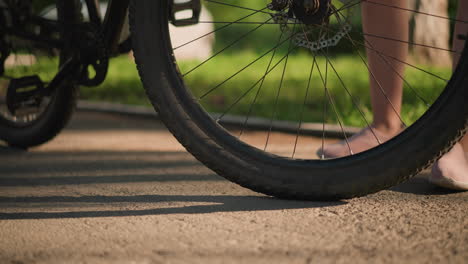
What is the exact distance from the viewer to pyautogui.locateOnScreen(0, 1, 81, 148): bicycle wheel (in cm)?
285

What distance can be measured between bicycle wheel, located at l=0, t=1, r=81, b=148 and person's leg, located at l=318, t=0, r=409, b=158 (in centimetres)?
126

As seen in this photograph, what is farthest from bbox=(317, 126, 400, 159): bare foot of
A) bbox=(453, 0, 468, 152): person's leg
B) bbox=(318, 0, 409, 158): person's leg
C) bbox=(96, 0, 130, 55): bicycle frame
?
bbox=(96, 0, 130, 55): bicycle frame

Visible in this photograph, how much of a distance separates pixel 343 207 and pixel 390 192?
34cm

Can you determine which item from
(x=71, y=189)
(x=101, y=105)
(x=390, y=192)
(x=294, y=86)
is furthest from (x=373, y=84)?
(x=294, y=86)

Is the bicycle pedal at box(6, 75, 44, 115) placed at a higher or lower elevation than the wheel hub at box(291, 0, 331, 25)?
lower

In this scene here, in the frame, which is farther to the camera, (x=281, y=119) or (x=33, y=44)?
(x=281, y=119)

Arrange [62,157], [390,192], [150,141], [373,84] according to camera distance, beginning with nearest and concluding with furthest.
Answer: [390,192]
[373,84]
[62,157]
[150,141]

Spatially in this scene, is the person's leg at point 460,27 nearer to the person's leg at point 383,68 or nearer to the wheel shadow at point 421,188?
the person's leg at point 383,68

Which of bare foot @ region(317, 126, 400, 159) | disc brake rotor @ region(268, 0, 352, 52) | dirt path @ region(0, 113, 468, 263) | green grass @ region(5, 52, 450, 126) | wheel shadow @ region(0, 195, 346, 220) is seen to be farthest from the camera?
green grass @ region(5, 52, 450, 126)

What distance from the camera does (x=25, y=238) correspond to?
71.5 inches

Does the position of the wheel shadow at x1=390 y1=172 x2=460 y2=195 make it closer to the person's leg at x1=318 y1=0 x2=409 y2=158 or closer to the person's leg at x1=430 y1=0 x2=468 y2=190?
the person's leg at x1=430 y1=0 x2=468 y2=190

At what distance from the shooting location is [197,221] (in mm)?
1940

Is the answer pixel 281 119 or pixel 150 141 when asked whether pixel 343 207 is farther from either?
pixel 281 119

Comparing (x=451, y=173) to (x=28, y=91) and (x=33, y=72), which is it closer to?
(x=28, y=91)
